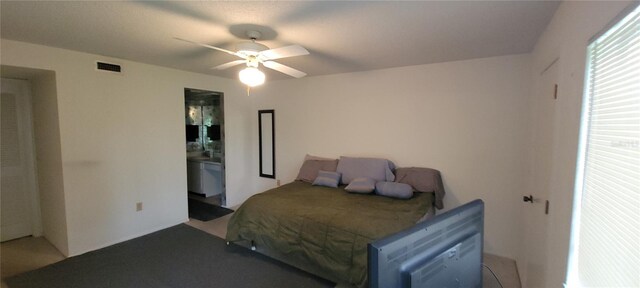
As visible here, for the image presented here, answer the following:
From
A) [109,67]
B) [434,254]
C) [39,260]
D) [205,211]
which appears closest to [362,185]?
[434,254]

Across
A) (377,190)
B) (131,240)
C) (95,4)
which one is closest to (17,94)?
(131,240)

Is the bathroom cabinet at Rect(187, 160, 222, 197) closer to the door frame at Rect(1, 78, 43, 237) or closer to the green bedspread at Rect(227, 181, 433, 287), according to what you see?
the door frame at Rect(1, 78, 43, 237)

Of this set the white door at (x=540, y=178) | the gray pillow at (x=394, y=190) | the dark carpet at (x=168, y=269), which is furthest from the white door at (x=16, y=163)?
the white door at (x=540, y=178)

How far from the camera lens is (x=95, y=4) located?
1794mm

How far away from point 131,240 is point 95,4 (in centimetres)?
281

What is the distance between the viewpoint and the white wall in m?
1.23

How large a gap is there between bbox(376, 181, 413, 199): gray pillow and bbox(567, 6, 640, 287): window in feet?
5.96

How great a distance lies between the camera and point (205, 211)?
15.0ft

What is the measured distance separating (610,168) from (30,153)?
5.34m

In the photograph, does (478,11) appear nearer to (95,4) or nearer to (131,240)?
(95,4)

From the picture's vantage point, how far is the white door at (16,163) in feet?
10.9

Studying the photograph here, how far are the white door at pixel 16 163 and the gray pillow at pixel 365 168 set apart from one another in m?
3.99

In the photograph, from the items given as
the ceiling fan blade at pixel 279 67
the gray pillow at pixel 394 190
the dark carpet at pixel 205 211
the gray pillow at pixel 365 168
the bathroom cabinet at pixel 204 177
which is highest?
the ceiling fan blade at pixel 279 67

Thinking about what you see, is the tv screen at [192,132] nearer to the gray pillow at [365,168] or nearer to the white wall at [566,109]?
the gray pillow at [365,168]
